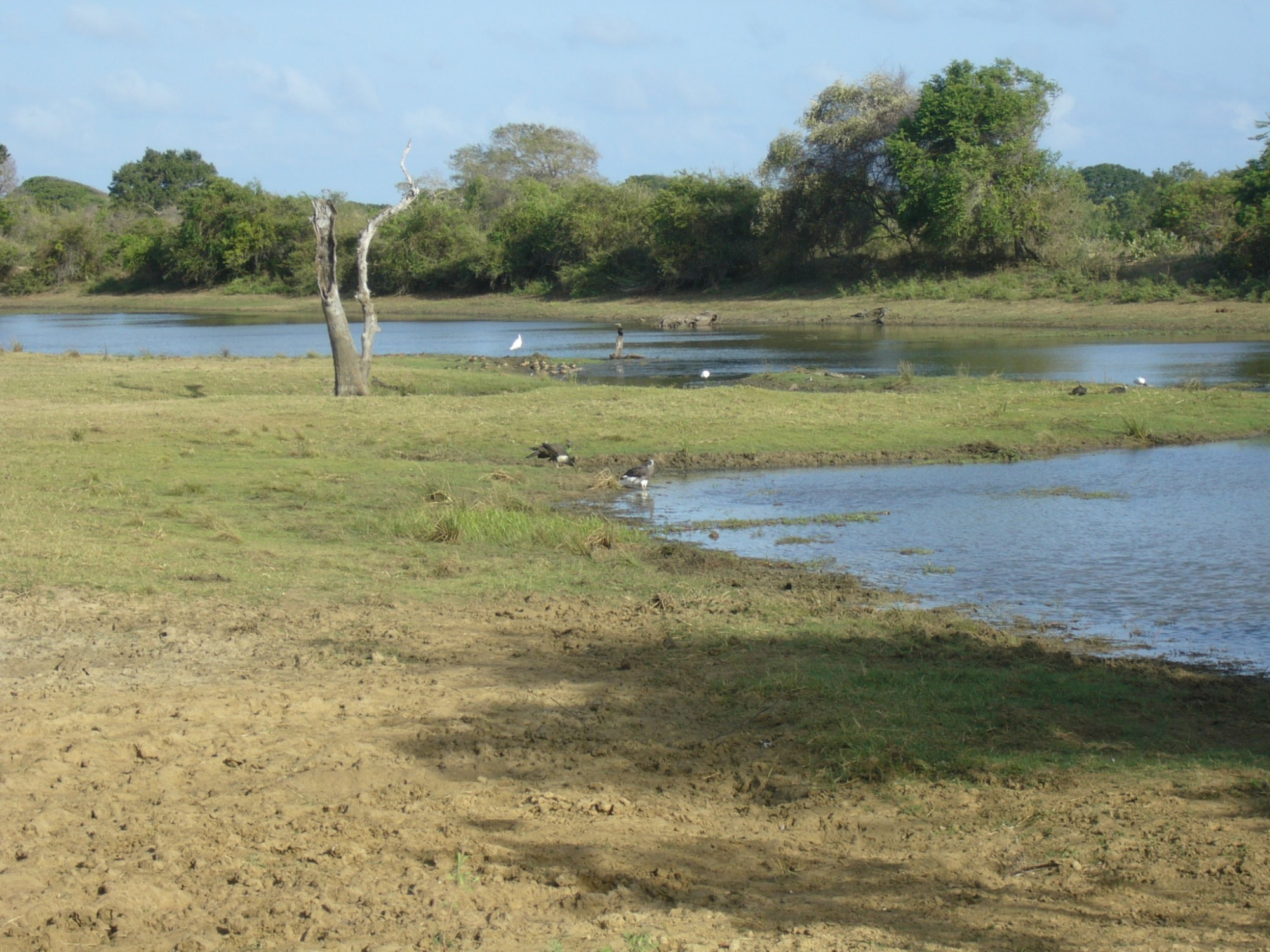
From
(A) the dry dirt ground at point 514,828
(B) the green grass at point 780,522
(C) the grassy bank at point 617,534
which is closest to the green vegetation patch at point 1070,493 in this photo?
(B) the green grass at point 780,522

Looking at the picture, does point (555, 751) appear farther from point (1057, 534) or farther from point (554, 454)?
point (554, 454)

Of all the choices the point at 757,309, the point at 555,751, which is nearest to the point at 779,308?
the point at 757,309

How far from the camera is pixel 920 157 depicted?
53250 millimetres

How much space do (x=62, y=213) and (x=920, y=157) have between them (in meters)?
69.3

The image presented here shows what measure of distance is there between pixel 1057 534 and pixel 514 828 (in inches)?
338

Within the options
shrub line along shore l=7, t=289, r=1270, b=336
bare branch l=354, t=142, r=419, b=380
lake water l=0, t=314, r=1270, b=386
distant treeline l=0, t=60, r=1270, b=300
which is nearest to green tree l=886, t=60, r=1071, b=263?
distant treeline l=0, t=60, r=1270, b=300

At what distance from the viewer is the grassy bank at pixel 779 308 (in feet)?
136

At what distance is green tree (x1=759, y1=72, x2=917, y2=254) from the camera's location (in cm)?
5784

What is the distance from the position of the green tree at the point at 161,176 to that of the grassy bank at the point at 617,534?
4811 inches

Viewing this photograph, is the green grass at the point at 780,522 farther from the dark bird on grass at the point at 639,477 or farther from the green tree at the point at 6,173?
the green tree at the point at 6,173

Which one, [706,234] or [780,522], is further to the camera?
[706,234]

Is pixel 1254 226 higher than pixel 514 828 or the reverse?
higher

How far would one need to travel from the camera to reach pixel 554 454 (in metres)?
15.8

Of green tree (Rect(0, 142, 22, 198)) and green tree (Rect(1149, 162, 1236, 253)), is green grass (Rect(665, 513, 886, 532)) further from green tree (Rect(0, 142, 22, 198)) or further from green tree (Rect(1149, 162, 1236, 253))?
green tree (Rect(0, 142, 22, 198))
